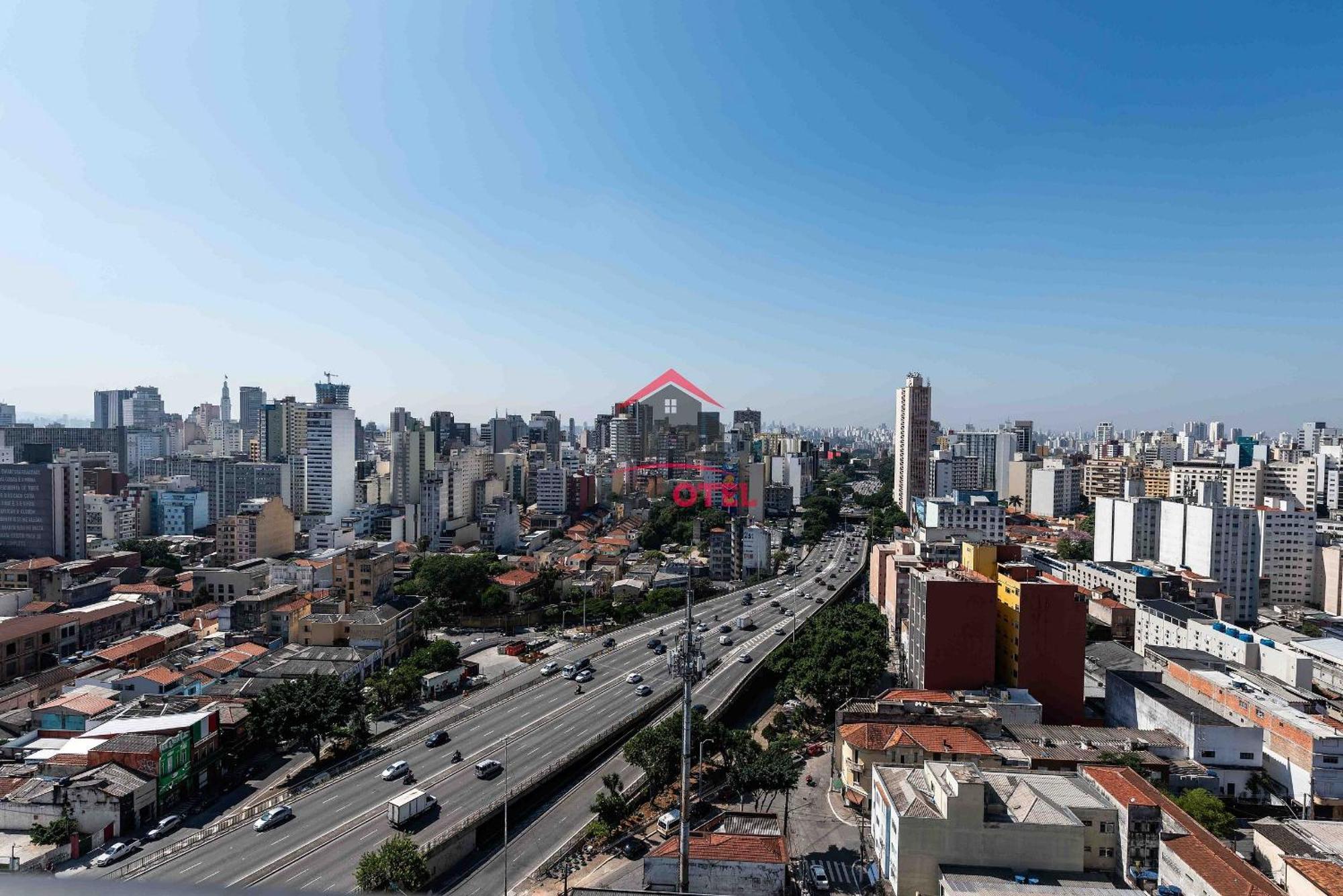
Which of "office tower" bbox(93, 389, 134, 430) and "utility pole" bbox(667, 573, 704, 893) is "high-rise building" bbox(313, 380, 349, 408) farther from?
"utility pole" bbox(667, 573, 704, 893)

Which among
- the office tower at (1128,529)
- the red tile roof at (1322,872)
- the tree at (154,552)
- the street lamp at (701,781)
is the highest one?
the office tower at (1128,529)

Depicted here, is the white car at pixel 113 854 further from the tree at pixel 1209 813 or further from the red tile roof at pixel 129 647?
the tree at pixel 1209 813

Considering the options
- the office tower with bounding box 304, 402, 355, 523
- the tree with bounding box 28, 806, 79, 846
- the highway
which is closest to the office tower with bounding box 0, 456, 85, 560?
the office tower with bounding box 304, 402, 355, 523

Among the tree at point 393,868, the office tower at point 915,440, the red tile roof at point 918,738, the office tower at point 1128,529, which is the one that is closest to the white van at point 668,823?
the red tile roof at point 918,738

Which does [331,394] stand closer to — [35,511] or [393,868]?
[35,511]

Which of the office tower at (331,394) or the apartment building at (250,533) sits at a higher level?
the office tower at (331,394)

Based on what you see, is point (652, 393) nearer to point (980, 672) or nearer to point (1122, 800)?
point (980, 672)

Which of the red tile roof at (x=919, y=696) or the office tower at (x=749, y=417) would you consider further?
the office tower at (x=749, y=417)
